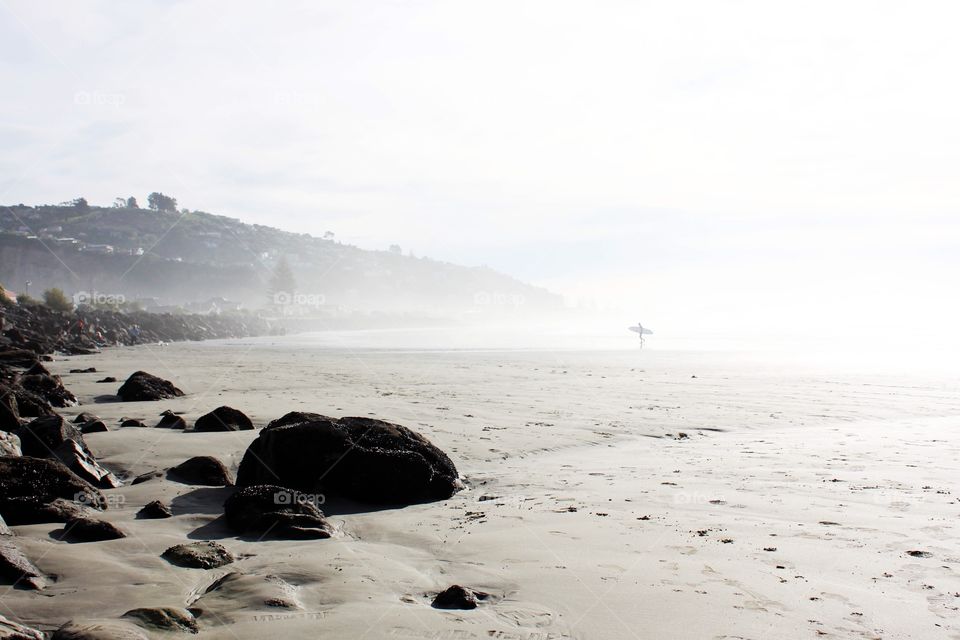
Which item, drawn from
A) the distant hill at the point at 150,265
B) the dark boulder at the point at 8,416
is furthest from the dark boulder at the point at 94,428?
the distant hill at the point at 150,265

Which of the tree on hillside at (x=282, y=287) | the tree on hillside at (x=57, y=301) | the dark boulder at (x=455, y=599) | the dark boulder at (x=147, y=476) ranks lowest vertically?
the dark boulder at (x=147, y=476)

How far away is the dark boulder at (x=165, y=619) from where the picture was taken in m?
3.29

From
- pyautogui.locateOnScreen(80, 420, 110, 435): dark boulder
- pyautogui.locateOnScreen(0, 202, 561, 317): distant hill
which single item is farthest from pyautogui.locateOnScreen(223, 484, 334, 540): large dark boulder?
pyautogui.locateOnScreen(0, 202, 561, 317): distant hill

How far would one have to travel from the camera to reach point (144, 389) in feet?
39.9

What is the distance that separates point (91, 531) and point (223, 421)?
174 inches

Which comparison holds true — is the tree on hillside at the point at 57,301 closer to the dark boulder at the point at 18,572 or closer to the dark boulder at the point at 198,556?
the dark boulder at the point at 198,556

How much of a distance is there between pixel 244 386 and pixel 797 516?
12.3m

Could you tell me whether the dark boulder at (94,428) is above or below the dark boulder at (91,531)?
above

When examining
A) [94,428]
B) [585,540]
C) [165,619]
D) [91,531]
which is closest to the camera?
[165,619]

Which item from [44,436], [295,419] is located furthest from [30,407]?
[295,419]

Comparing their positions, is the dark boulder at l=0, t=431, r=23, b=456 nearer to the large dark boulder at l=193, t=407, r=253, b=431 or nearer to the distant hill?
the large dark boulder at l=193, t=407, r=253, b=431

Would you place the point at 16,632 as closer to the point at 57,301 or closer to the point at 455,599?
the point at 455,599

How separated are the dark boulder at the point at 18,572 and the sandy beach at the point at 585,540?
94 mm

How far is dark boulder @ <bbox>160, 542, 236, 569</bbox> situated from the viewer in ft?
14.3
